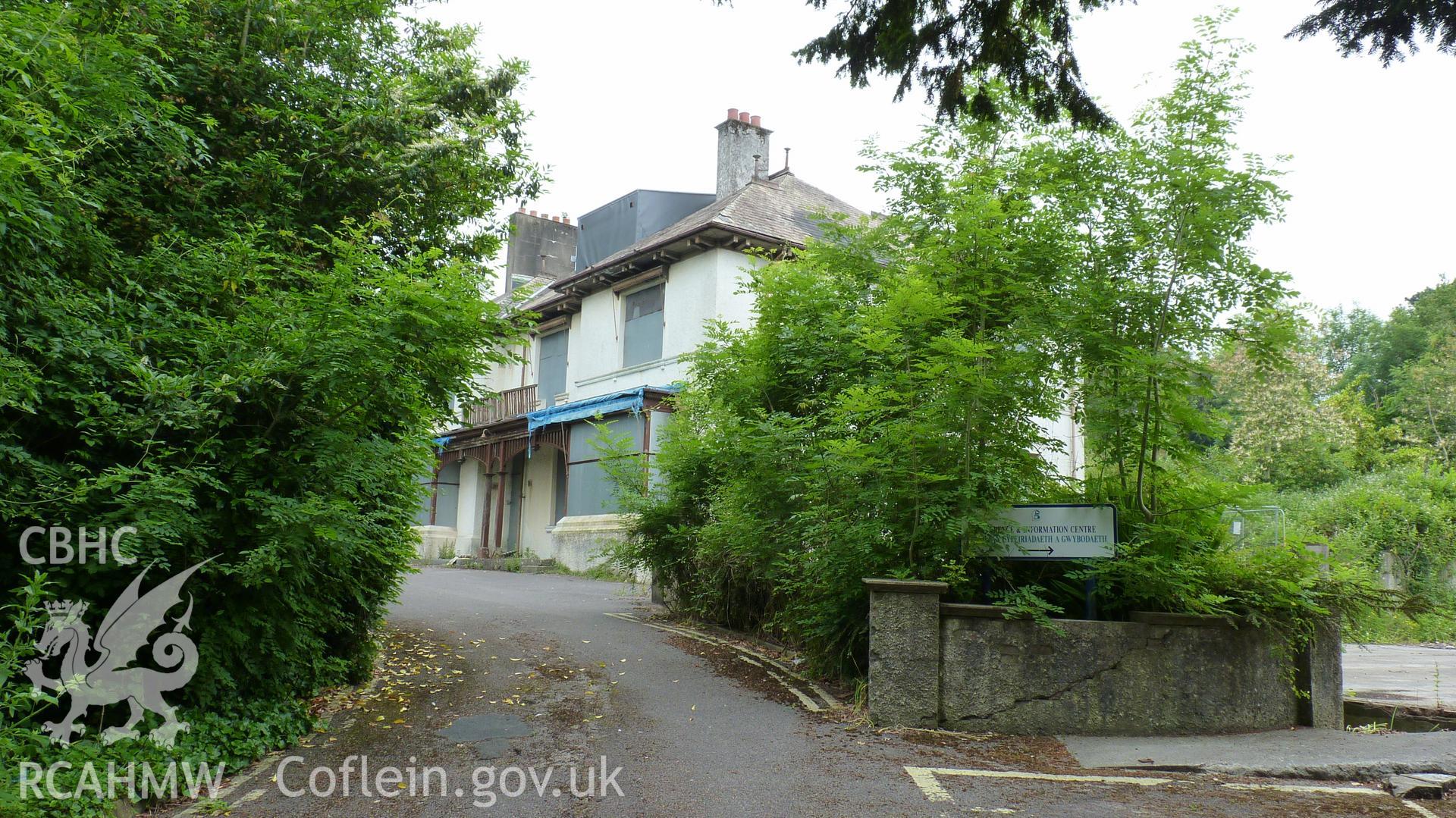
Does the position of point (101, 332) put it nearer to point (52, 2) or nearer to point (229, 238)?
point (229, 238)

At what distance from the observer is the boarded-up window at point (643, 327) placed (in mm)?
23734

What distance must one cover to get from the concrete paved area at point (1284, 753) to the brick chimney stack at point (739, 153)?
20.6 metres

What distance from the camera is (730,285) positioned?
22109 millimetres

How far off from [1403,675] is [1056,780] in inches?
350

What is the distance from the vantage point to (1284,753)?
6.99 m

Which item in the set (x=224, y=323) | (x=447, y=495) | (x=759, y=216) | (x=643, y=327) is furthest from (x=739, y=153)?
(x=224, y=323)

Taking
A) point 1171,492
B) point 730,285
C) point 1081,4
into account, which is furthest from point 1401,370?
point 1081,4

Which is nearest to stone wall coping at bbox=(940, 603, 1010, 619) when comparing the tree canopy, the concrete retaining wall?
the concrete retaining wall

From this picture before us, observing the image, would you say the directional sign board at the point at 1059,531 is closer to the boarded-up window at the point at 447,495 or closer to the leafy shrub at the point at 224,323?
the leafy shrub at the point at 224,323

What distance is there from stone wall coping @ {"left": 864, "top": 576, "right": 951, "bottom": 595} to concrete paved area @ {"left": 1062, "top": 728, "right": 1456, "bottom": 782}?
1.46 metres

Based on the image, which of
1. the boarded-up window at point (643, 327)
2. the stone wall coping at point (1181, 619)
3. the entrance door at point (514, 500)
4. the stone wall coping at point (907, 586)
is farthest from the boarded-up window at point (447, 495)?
the stone wall coping at point (1181, 619)

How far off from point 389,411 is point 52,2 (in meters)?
3.09

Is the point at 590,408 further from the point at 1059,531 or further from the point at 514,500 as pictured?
the point at 1059,531

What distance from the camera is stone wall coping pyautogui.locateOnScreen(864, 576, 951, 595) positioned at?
25.4 feet
